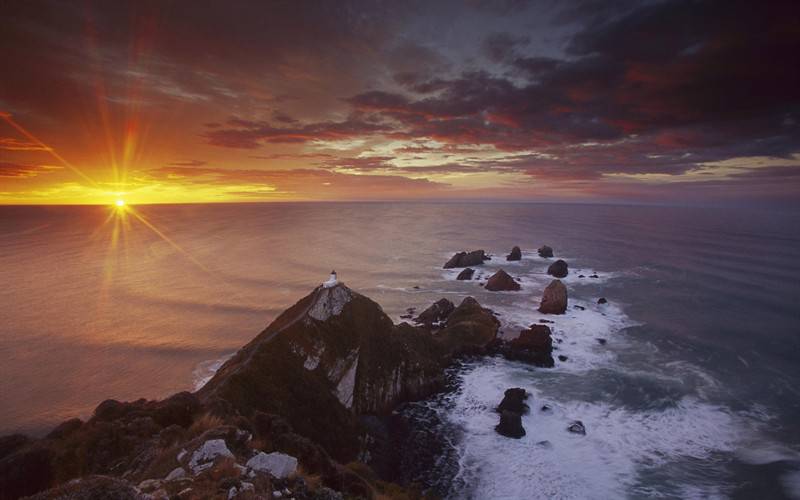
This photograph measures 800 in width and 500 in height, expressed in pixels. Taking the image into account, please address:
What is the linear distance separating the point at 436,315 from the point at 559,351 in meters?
17.9

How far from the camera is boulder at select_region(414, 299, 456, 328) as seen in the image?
2098 inches

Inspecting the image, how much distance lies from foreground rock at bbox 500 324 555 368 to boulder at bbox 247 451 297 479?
35018mm

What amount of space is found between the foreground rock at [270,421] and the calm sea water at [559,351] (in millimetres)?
6186

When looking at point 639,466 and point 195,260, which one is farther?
point 195,260

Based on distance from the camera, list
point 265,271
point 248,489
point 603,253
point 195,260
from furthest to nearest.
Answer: point 603,253 → point 195,260 → point 265,271 → point 248,489

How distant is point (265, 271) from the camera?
8975cm

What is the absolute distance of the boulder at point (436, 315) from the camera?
175ft

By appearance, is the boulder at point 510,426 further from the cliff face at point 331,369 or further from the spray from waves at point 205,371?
the spray from waves at point 205,371

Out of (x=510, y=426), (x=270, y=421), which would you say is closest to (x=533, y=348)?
(x=510, y=426)

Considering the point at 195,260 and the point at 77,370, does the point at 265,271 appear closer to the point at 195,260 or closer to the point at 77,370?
the point at 195,260

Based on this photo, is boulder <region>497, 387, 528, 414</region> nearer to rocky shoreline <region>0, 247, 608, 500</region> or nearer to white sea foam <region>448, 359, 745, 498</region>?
rocky shoreline <region>0, 247, 608, 500</region>

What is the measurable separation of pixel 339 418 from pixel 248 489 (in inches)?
666

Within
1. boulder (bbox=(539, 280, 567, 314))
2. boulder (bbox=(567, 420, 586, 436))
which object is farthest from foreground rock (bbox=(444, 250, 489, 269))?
boulder (bbox=(567, 420, 586, 436))

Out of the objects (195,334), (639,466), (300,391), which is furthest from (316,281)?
(639,466)
